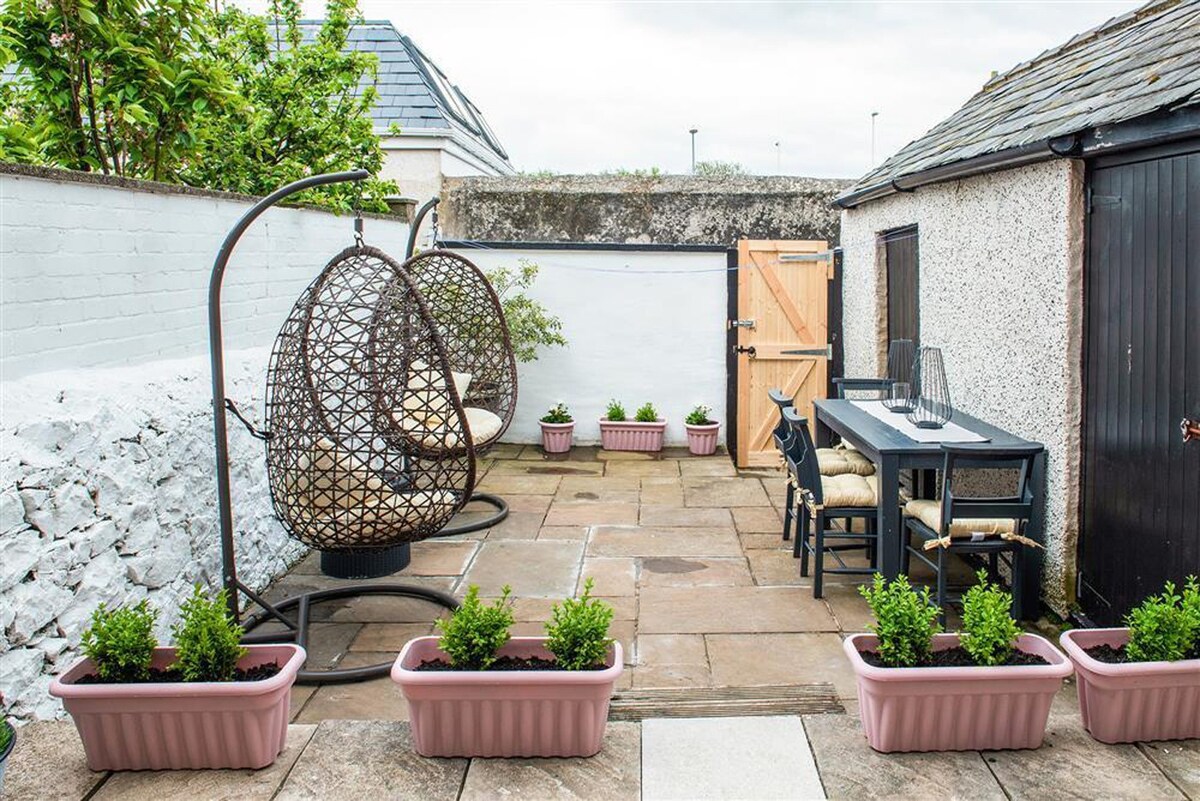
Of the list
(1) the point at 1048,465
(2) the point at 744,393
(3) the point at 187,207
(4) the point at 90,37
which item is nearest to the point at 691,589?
(1) the point at 1048,465

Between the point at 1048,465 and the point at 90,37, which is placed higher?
the point at 90,37

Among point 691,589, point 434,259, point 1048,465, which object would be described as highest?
point 434,259

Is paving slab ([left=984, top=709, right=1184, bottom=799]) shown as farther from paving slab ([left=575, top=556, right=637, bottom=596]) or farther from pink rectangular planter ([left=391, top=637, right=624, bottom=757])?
paving slab ([left=575, top=556, right=637, bottom=596])

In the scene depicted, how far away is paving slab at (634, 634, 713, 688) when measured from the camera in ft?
12.0

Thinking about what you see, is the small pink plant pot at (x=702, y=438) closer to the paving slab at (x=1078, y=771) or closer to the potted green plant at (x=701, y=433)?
the potted green plant at (x=701, y=433)

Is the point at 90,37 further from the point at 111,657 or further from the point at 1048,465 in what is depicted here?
the point at 1048,465

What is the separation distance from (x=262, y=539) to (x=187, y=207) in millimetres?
1665

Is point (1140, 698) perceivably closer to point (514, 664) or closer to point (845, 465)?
point (514, 664)

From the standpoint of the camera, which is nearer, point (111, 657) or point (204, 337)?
point (111, 657)

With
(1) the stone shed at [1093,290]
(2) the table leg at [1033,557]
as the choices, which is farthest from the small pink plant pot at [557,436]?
(2) the table leg at [1033,557]

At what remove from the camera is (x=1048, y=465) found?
13.7 ft

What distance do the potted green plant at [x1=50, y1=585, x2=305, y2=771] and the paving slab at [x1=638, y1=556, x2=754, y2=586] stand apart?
2400 millimetres

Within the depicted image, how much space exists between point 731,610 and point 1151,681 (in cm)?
194

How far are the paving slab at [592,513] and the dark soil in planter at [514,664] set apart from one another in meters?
3.16
